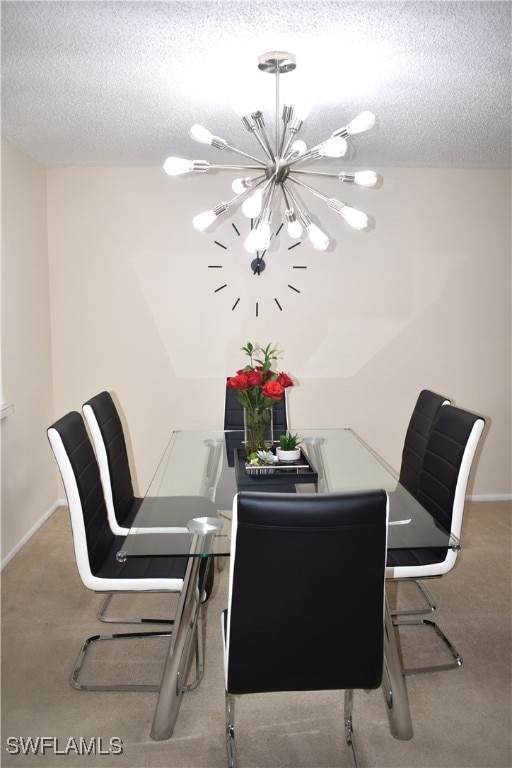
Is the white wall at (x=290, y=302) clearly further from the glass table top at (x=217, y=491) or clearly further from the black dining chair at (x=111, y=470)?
the black dining chair at (x=111, y=470)

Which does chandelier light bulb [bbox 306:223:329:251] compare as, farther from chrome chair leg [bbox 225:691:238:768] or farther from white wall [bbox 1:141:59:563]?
white wall [bbox 1:141:59:563]

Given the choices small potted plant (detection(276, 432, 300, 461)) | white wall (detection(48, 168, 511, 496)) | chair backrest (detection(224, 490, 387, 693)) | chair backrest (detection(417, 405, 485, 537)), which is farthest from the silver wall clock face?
chair backrest (detection(224, 490, 387, 693))

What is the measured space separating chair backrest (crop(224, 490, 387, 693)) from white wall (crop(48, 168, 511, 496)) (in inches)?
112

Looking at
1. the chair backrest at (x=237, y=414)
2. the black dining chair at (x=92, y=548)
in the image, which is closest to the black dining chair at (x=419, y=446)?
the chair backrest at (x=237, y=414)

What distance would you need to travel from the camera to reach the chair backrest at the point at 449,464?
2482mm

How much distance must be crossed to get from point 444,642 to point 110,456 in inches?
66.1

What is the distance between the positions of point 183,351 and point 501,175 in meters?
2.55

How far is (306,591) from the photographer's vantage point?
1.69m

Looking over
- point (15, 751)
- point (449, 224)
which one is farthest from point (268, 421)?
point (449, 224)

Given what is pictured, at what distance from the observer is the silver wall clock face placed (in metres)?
4.49

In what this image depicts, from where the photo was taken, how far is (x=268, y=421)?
9.66ft

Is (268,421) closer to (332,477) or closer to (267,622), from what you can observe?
(332,477)

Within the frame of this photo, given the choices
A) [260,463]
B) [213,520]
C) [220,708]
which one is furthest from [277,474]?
[220,708]

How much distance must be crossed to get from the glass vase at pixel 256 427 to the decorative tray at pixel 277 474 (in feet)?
0.37
